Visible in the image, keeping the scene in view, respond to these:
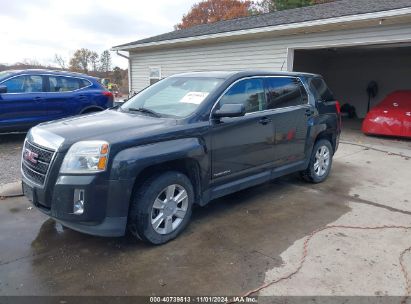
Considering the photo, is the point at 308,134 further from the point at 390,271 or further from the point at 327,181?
the point at 390,271

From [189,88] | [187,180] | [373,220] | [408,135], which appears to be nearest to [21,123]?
[189,88]

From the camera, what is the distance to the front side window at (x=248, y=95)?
421 cm

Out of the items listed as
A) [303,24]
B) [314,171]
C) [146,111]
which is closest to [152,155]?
[146,111]

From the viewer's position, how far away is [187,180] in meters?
3.76

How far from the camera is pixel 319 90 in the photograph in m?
5.75

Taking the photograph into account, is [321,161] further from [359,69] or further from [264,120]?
[359,69]

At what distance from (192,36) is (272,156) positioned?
9.35 metres

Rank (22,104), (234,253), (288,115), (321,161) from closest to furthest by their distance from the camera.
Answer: (234,253) < (288,115) < (321,161) < (22,104)

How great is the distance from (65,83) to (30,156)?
6.03 metres

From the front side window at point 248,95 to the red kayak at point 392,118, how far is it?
23.2ft

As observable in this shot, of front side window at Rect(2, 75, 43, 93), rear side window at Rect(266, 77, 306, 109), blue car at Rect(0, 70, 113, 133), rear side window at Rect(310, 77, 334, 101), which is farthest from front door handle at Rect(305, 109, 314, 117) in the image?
front side window at Rect(2, 75, 43, 93)

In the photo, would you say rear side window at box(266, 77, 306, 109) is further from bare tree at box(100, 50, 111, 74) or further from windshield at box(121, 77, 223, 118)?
bare tree at box(100, 50, 111, 74)

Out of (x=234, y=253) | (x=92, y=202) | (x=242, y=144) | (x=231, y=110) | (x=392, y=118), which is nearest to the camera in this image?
(x=92, y=202)

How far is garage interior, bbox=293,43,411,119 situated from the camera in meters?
14.5
